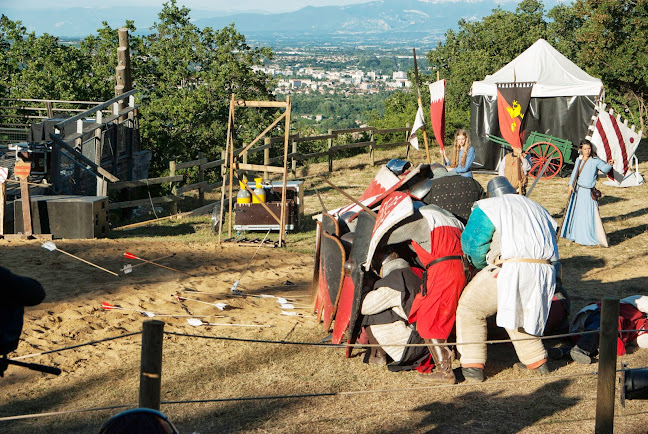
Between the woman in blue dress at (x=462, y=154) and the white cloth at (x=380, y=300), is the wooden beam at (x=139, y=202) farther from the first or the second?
the white cloth at (x=380, y=300)

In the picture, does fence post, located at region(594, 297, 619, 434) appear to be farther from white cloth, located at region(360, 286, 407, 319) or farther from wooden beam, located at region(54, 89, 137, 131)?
wooden beam, located at region(54, 89, 137, 131)

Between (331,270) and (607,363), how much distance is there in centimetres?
264

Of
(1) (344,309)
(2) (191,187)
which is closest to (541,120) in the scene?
(2) (191,187)

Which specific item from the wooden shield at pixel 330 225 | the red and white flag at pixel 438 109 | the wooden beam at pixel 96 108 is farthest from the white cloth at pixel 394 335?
the wooden beam at pixel 96 108

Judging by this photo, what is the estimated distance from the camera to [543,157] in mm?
19016

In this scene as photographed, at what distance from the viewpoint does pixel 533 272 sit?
5531 mm

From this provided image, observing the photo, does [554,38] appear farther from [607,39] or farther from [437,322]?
[437,322]

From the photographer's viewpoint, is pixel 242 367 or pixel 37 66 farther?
pixel 37 66

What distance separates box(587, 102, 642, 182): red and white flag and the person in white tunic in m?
6.01

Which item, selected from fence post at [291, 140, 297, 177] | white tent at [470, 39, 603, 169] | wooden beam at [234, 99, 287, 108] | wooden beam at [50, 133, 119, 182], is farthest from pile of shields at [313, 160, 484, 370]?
white tent at [470, 39, 603, 169]

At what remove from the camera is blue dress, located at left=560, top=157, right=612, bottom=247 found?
36.2 feet

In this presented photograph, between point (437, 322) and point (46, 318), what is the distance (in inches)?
151

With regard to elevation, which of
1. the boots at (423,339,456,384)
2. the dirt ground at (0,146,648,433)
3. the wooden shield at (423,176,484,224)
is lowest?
the dirt ground at (0,146,648,433)

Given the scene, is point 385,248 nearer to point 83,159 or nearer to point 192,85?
point 83,159
